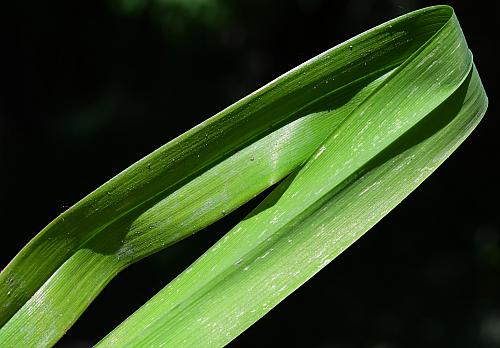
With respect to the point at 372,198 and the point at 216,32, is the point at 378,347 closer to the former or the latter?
the point at 216,32

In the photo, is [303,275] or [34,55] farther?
[34,55]

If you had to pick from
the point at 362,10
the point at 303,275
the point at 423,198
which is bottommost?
the point at 423,198

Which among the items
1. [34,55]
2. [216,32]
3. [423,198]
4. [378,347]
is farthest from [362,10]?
[34,55]

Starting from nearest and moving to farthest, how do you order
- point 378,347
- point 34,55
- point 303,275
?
point 303,275, point 378,347, point 34,55

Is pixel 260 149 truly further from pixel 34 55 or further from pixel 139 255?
pixel 34 55

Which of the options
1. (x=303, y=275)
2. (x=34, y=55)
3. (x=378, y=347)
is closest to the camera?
(x=303, y=275)

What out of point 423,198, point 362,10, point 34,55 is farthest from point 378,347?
point 34,55

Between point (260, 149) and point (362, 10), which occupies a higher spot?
point (260, 149)
